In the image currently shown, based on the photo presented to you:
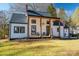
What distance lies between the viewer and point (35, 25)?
123 inches

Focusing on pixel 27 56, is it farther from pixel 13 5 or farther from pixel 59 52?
pixel 13 5

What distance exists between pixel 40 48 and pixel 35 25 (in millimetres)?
241

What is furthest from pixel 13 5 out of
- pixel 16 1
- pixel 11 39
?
pixel 11 39

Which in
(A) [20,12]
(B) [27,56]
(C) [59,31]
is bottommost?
(B) [27,56]

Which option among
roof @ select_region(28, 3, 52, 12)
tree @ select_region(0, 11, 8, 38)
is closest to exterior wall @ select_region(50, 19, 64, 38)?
roof @ select_region(28, 3, 52, 12)

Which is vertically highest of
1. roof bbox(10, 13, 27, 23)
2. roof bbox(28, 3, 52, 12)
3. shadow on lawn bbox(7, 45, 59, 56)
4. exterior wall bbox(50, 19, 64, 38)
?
roof bbox(28, 3, 52, 12)

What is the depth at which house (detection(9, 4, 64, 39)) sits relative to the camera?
3.09 meters

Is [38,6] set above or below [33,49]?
above

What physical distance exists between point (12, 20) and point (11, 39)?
19 cm

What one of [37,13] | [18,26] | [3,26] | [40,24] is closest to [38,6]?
[37,13]

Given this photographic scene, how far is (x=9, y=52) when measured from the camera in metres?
3.05

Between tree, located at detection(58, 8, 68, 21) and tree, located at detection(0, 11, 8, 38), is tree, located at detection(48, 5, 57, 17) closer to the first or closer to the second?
tree, located at detection(58, 8, 68, 21)

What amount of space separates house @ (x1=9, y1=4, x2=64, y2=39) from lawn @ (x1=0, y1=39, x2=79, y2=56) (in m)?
0.07

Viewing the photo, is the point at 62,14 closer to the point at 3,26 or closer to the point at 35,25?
the point at 35,25
